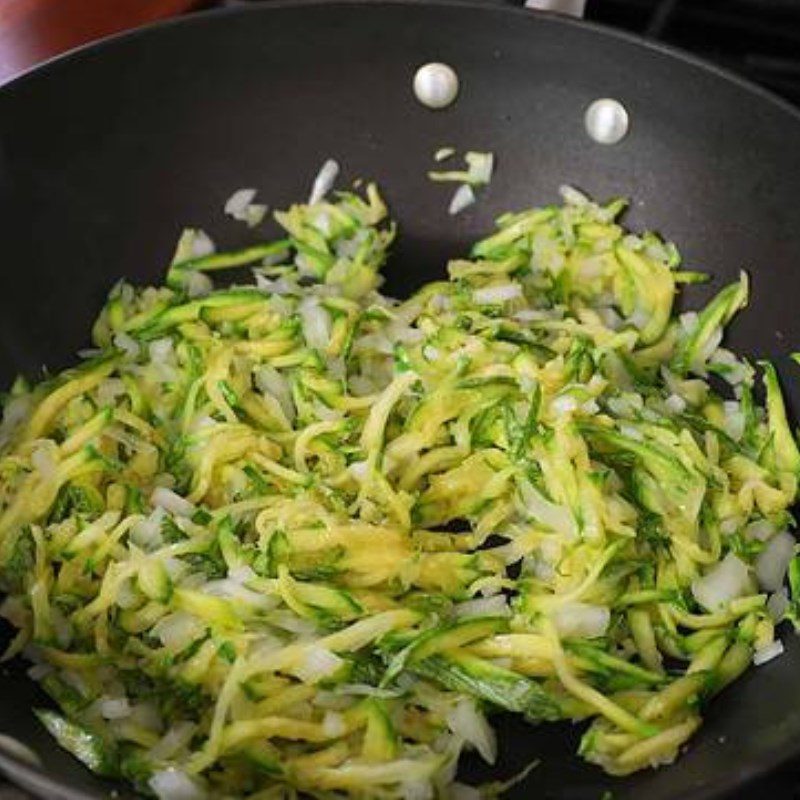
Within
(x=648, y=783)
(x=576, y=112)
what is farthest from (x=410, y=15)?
(x=648, y=783)

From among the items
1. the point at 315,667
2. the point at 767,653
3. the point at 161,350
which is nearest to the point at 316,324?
the point at 161,350

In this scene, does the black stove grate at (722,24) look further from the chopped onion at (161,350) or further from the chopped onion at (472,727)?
the chopped onion at (472,727)

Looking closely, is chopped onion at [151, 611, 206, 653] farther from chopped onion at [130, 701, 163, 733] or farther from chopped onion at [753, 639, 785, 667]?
chopped onion at [753, 639, 785, 667]

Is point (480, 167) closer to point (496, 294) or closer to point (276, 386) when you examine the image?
point (496, 294)

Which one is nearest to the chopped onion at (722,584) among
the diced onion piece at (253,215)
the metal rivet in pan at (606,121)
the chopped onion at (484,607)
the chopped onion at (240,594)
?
the chopped onion at (484,607)

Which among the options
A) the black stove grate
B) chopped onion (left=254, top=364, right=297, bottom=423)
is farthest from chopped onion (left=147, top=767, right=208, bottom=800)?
the black stove grate

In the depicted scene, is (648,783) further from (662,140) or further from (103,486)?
(662,140)
